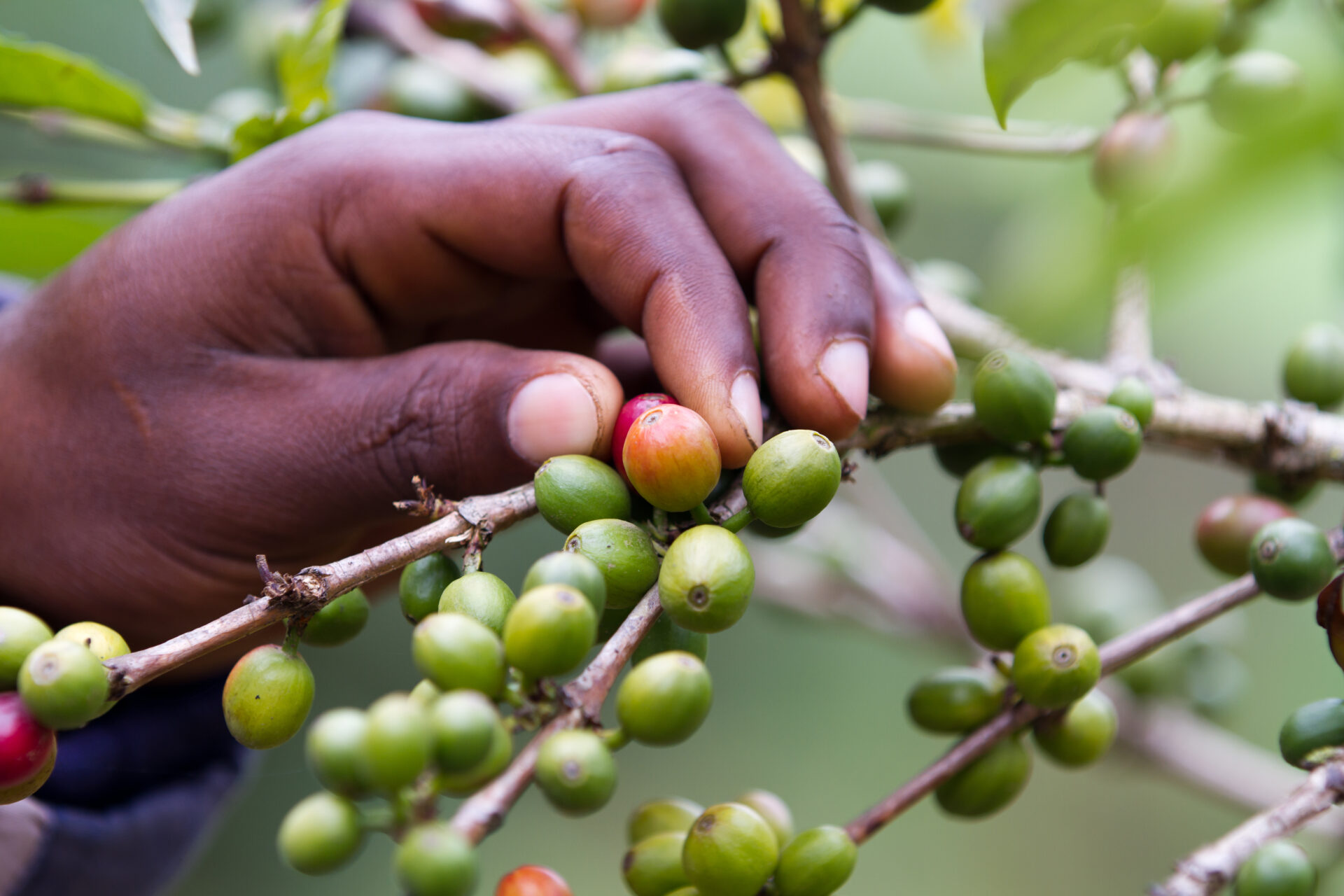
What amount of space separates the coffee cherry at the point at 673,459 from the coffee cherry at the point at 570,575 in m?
0.13

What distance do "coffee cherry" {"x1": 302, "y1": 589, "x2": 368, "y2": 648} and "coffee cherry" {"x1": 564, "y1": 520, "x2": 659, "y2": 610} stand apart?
188mm

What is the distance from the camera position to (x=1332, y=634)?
0.83 m

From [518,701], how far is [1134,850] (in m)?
3.65

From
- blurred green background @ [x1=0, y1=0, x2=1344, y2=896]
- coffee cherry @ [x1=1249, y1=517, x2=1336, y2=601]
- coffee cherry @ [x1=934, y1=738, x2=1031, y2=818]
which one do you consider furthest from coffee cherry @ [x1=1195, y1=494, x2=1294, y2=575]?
blurred green background @ [x1=0, y1=0, x2=1344, y2=896]

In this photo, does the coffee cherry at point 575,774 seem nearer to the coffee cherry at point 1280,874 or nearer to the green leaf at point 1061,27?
the green leaf at point 1061,27

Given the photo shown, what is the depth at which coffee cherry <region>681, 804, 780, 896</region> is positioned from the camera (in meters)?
A: 0.72

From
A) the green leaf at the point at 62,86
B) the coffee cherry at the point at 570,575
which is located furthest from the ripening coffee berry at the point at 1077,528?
the green leaf at the point at 62,86

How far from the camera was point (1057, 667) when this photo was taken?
85 centimetres

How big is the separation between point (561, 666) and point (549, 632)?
0.09 feet

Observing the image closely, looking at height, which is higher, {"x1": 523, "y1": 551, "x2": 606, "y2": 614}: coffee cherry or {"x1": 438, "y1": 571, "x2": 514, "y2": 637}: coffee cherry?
{"x1": 523, "y1": 551, "x2": 606, "y2": 614}: coffee cherry

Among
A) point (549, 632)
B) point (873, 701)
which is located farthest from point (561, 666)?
point (873, 701)

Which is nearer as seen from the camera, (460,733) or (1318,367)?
(460,733)

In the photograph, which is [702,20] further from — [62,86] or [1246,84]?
[62,86]

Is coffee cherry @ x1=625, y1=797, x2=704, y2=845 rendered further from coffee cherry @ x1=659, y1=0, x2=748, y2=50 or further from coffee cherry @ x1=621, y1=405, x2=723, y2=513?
coffee cherry @ x1=659, y1=0, x2=748, y2=50
